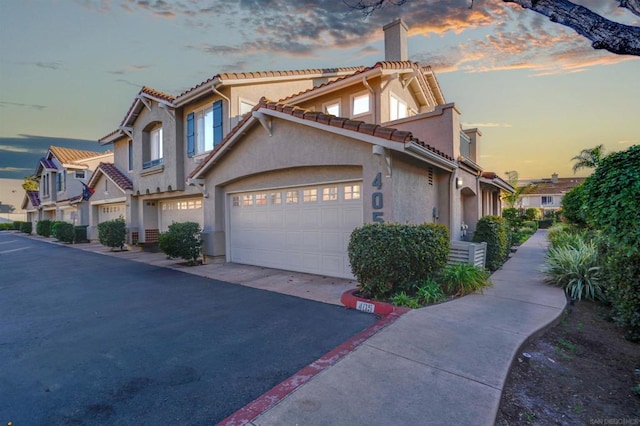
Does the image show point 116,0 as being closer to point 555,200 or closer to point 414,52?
point 414,52

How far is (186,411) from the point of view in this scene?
294cm

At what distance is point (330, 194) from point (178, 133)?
9174 mm

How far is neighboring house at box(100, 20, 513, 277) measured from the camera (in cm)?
797

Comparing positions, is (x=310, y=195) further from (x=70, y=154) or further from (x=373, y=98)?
(x=70, y=154)

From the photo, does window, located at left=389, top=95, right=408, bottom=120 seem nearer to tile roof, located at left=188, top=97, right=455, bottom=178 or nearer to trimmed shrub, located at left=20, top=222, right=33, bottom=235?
tile roof, located at left=188, top=97, right=455, bottom=178

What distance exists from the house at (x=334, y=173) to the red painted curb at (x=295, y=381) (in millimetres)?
3548

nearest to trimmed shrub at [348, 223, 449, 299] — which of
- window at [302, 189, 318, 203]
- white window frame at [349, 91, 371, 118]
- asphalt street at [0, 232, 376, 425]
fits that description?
asphalt street at [0, 232, 376, 425]

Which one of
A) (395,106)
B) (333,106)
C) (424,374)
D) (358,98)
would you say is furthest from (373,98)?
(424,374)

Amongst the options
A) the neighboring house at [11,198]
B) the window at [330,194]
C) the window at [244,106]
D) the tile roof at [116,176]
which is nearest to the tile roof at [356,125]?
the window at [330,194]

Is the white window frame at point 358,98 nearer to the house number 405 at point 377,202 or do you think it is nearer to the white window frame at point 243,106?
the white window frame at point 243,106

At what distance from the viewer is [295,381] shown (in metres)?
3.30

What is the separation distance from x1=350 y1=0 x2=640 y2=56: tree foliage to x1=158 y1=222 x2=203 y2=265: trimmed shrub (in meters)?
11.4

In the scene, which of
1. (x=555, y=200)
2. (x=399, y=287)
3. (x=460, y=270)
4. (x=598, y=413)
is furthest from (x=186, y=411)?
(x=555, y=200)

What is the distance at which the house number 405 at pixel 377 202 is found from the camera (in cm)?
744
